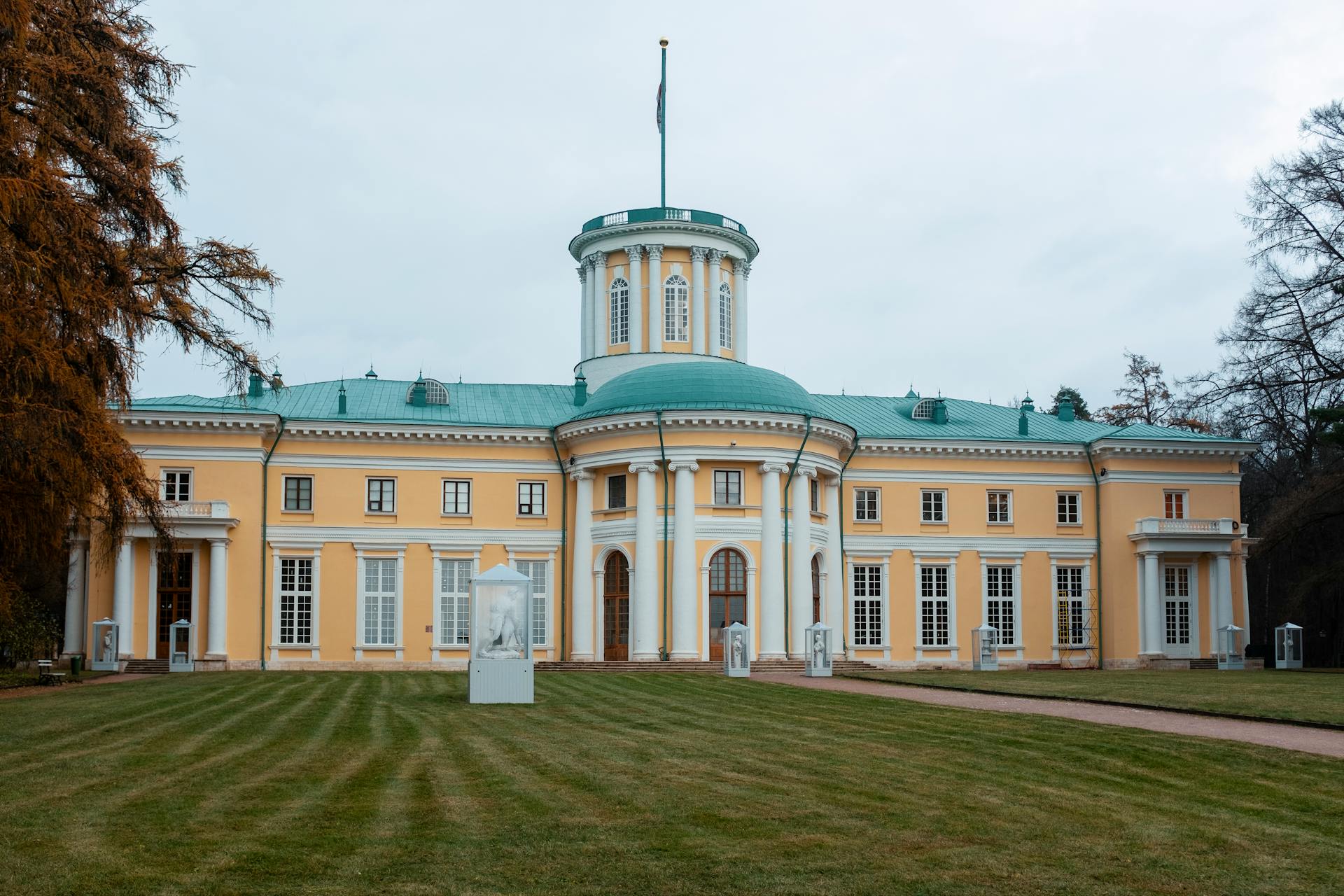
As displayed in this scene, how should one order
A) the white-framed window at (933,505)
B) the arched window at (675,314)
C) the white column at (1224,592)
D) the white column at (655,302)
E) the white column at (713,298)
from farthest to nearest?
the white column at (713,298)
the arched window at (675,314)
the white column at (655,302)
the white-framed window at (933,505)
the white column at (1224,592)

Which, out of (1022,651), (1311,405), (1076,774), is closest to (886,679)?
(1022,651)

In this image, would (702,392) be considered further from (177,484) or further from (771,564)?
(177,484)

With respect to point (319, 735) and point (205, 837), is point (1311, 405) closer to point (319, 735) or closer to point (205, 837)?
point (319, 735)

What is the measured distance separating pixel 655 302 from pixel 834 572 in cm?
1239

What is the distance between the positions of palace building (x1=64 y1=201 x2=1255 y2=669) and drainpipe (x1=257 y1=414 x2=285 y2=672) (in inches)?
3.6

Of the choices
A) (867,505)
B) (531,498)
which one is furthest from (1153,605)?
(531,498)

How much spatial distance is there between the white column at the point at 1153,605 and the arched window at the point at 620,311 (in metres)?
19.9

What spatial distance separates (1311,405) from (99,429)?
4461 cm

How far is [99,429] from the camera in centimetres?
2067

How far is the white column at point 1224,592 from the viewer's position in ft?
158

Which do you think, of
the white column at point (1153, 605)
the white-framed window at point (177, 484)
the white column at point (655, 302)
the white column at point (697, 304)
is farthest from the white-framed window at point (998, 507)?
the white-framed window at point (177, 484)

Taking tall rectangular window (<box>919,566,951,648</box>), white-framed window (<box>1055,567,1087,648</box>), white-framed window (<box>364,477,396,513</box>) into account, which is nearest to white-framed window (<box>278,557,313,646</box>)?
white-framed window (<box>364,477,396,513</box>)

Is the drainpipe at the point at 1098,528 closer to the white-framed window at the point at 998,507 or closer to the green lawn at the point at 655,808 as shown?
the white-framed window at the point at 998,507

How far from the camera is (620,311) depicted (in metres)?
51.9
